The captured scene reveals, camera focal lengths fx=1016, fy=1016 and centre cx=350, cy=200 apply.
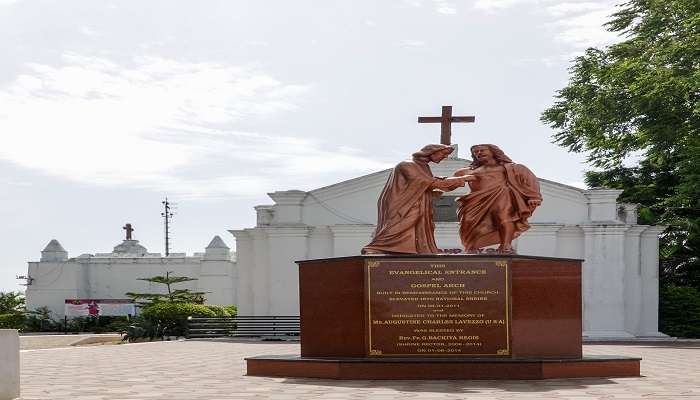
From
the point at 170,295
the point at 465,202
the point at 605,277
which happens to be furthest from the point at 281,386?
the point at 170,295

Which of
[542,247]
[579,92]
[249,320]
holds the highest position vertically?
[579,92]

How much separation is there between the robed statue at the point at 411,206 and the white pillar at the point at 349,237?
52.9ft

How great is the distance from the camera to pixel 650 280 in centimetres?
3005

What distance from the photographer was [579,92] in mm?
35156

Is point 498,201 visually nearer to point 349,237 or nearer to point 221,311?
point 349,237

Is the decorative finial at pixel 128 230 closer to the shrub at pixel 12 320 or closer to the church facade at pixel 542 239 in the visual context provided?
the shrub at pixel 12 320

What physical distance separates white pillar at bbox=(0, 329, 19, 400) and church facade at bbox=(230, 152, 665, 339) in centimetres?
1922

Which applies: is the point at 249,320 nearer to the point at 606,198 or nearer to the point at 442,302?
the point at 606,198

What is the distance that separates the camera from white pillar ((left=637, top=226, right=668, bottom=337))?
98.3 ft

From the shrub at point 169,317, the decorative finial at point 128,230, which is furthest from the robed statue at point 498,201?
the decorative finial at point 128,230

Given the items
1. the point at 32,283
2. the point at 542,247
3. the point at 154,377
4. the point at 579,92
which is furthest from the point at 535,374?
the point at 32,283

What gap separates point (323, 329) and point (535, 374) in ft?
8.92

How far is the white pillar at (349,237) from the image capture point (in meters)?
29.9

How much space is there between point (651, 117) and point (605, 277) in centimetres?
532
